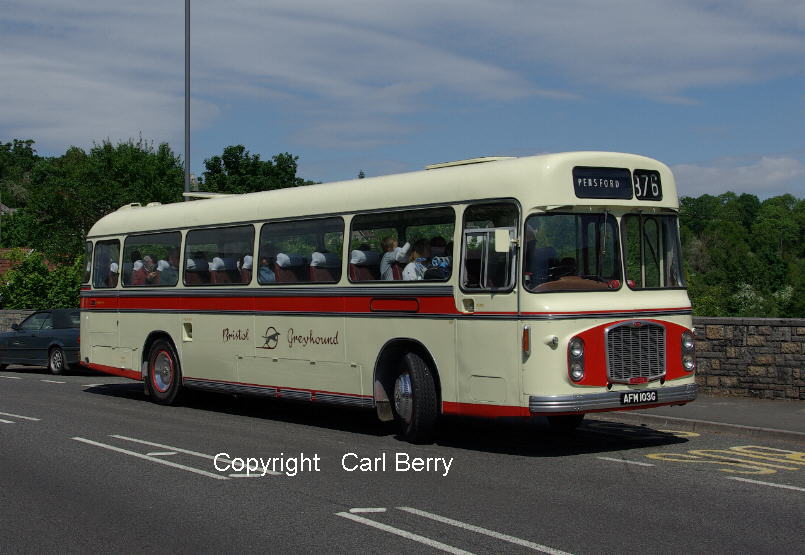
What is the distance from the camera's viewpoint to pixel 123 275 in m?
17.5

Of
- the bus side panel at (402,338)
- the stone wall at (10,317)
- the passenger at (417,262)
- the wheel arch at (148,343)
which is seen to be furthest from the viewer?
the stone wall at (10,317)

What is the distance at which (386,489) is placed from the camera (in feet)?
29.6

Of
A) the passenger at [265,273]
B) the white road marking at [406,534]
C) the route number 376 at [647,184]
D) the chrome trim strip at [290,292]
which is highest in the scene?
the route number 376 at [647,184]

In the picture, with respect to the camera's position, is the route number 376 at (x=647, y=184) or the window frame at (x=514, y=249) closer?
the window frame at (x=514, y=249)

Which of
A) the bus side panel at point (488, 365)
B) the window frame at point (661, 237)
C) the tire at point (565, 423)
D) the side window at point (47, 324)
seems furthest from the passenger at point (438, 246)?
the side window at point (47, 324)

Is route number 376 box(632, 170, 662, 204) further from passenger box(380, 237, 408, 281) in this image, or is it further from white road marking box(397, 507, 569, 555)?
white road marking box(397, 507, 569, 555)

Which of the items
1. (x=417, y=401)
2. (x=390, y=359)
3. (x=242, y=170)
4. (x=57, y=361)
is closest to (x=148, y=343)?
(x=390, y=359)

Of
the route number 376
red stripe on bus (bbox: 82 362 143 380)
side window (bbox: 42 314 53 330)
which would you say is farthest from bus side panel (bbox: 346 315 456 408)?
side window (bbox: 42 314 53 330)

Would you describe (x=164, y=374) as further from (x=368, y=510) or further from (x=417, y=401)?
(x=368, y=510)

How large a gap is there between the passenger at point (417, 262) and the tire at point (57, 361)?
1470 cm

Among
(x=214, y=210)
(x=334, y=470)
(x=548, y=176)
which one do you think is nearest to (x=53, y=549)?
(x=334, y=470)

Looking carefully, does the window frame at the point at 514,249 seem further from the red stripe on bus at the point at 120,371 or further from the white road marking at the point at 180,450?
the red stripe on bus at the point at 120,371

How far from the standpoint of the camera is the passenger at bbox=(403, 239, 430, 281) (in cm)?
1184

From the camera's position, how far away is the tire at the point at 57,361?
24.5m
